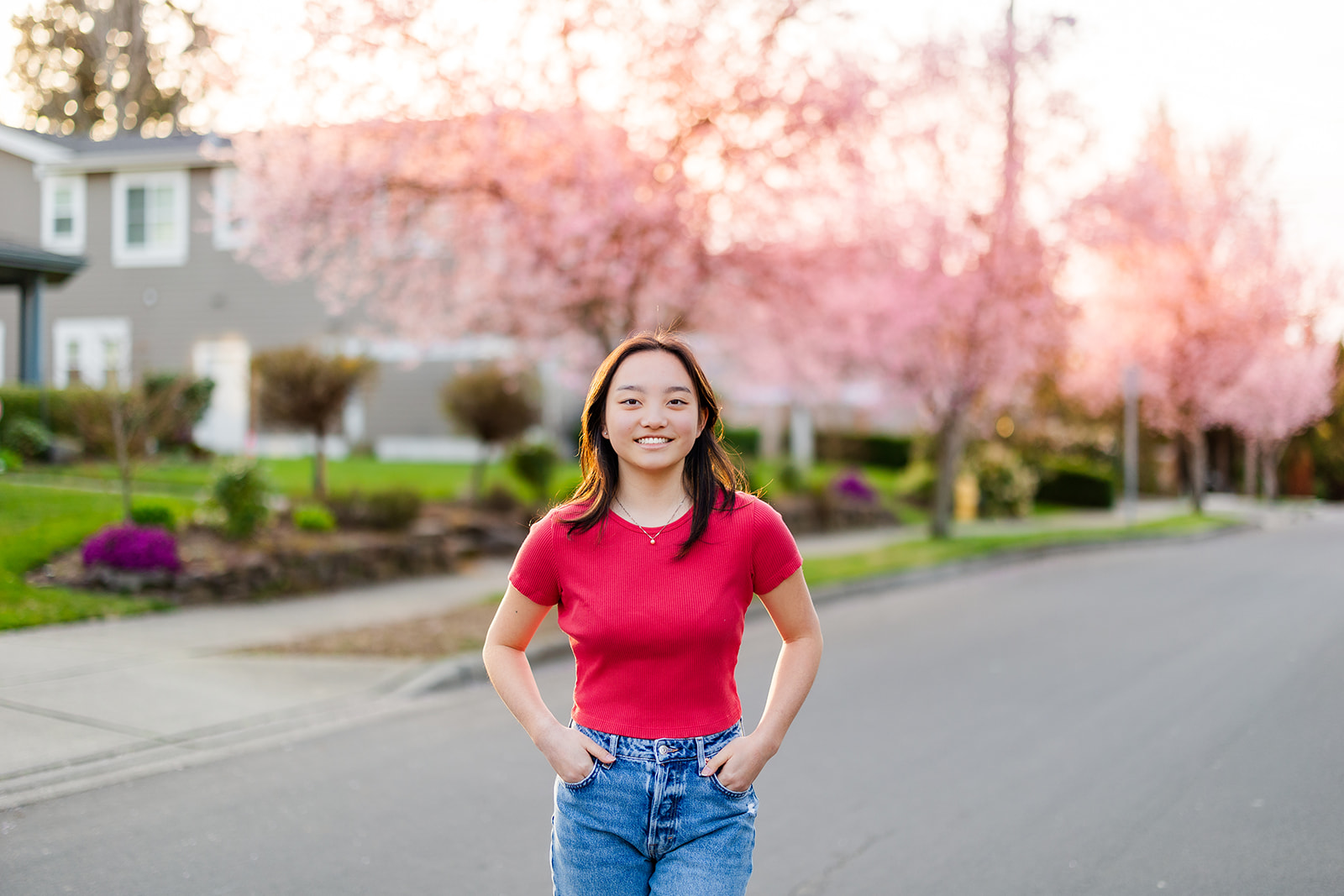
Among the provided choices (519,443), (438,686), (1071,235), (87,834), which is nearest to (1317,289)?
(1071,235)

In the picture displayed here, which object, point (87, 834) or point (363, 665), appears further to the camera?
point (363, 665)

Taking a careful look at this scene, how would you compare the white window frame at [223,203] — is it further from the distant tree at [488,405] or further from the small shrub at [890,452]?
the small shrub at [890,452]

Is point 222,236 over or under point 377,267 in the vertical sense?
over

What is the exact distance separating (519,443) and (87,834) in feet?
42.6

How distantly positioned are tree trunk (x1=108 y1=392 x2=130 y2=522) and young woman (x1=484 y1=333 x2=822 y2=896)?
9.62 metres

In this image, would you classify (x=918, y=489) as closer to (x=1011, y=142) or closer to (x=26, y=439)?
(x=1011, y=142)

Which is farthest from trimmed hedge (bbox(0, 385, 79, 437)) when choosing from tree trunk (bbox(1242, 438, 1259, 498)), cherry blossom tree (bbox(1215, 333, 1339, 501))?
tree trunk (bbox(1242, 438, 1259, 498))

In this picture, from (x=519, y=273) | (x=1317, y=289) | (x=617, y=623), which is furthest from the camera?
(x=1317, y=289)

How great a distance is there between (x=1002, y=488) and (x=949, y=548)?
8.80 m

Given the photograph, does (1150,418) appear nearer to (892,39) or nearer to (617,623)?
(892,39)

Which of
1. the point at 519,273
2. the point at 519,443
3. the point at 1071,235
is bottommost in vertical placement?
the point at 519,443

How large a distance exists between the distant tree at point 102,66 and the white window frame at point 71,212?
511 inches

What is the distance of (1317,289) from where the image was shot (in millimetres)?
31984

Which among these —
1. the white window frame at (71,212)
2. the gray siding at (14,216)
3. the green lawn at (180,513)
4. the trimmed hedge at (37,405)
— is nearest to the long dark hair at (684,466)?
the green lawn at (180,513)
